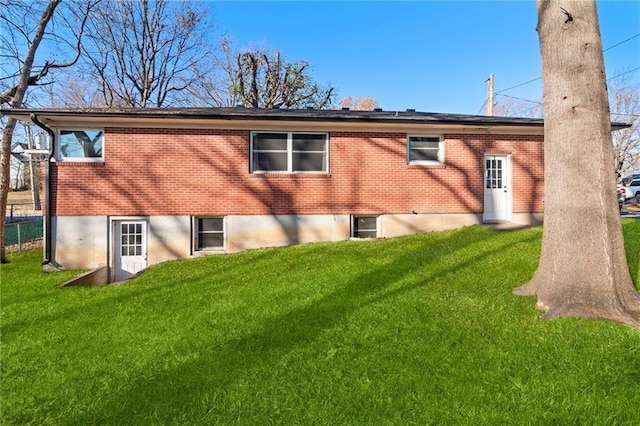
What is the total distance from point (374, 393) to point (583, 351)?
2056 millimetres

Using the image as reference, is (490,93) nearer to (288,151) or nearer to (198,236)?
(288,151)

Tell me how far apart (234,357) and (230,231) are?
6.65 meters

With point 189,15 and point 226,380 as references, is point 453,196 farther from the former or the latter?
point 189,15

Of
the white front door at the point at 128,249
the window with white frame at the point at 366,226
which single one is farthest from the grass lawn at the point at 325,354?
the window with white frame at the point at 366,226

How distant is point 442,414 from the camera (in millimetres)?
2479

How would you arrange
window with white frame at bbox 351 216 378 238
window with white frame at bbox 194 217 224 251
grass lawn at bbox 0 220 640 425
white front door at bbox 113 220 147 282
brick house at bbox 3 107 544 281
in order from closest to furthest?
grass lawn at bbox 0 220 640 425 → brick house at bbox 3 107 544 281 → white front door at bbox 113 220 147 282 → window with white frame at bbox 194 217 224 251 → window with white frame at bbox 351 216 378 238

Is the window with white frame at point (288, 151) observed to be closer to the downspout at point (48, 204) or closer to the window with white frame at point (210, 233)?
the window with white frame at point (210, 233)

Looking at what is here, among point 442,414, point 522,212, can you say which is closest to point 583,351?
→ point 442,414

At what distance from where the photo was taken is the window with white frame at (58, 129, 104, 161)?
9.32m

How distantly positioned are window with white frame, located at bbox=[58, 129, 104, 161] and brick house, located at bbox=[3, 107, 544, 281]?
27 mm

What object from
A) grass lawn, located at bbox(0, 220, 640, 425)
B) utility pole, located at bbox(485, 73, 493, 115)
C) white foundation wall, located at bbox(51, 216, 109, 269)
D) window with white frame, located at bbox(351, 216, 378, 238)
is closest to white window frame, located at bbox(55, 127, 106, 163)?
white foundation wall, located at bbox(51, 216, 109, 269)

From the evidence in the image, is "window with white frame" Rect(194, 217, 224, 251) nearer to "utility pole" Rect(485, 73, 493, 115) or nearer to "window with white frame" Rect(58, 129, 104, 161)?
"window with white frame" Rect(58, 129, 104, 161)

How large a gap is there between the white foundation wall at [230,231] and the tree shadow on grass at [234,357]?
4.10m

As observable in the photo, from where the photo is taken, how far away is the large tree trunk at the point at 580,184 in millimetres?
4082
